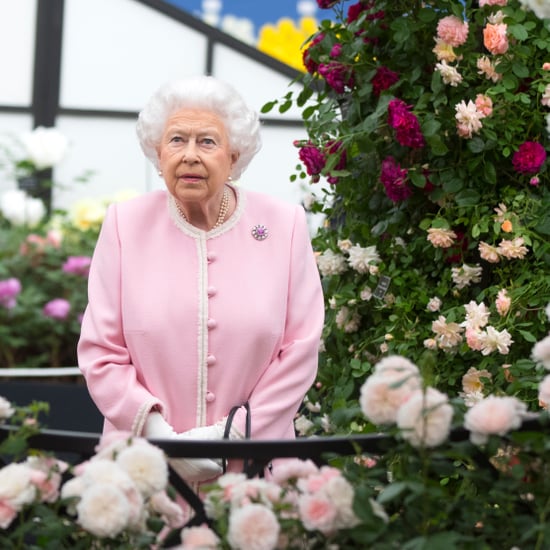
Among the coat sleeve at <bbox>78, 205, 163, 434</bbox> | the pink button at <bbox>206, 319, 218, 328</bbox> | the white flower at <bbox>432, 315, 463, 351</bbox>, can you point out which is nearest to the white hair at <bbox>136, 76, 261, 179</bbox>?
the coat sleeve at <bbox>78, 205, 163, 434</bbox>

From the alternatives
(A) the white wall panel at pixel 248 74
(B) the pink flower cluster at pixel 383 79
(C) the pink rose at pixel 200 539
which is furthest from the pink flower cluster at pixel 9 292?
(C) the pink rose at pixel 200 539

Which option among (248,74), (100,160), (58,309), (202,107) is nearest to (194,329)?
(202,107)

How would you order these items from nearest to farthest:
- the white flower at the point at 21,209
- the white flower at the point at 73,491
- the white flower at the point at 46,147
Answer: the white flower at the point at 73,491 → the white flower at the point at 46,147 → the white flower at the point at 21,209

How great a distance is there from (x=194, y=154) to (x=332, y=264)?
Answer: 3.06 ft

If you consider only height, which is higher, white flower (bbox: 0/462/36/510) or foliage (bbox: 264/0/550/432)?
foliage (bbox: 264/0/550/432)

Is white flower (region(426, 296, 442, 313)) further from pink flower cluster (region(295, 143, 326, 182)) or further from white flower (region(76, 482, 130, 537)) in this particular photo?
white flower (region(76, 482, 130, 537))

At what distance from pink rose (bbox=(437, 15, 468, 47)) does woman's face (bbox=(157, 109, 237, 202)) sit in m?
0.78

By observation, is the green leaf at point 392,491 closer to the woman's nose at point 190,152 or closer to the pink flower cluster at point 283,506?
the pink flower cluster at point 283,506

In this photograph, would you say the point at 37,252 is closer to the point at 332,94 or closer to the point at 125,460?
the point at 332,94

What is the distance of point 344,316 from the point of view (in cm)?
307

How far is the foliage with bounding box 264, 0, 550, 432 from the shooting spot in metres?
2.76

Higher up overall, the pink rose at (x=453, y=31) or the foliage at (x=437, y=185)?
the pink rose at (x=453, y=31)

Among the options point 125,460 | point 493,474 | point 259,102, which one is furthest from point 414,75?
point 259,102

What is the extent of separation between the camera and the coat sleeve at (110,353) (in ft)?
7.14
